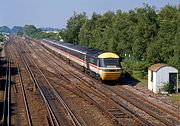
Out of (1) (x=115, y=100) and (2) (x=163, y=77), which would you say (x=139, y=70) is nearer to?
(2) (x=163, y=77)

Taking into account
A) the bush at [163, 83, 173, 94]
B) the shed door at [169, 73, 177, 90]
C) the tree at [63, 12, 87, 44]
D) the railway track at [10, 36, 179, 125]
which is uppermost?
the tree at [63, 12, 87, 44]

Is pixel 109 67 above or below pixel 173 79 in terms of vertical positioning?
above

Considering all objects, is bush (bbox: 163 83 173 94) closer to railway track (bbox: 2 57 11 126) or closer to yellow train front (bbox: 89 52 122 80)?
yellow train front (bbox: 89 52 122 80)

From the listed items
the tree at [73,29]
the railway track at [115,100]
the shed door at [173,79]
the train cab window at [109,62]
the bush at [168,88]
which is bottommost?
the railway track at [115,100]

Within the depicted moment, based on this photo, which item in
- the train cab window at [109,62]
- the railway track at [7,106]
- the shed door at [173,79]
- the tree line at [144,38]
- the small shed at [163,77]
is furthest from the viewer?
the tree line at [144,38]

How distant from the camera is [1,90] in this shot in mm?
29953

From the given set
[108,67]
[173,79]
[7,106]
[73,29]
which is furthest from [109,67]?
[73,29]

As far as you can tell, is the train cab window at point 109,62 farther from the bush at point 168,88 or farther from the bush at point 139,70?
the bush at point 139,70

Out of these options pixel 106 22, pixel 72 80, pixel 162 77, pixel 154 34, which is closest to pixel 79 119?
pixel 162 77

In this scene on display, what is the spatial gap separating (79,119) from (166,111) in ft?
16.1

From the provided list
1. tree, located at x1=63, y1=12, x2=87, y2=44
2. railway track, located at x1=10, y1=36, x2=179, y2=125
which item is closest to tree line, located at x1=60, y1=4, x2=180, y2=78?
railway track, located at x1=10, y1=36, x2=179, y2=125

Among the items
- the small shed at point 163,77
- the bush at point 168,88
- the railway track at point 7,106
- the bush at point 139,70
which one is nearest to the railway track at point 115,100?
the small shed at point 163,77

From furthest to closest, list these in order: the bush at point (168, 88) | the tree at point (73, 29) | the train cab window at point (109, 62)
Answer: the tree at point (73, 29) < the train cab window at point (109, 62) < the bush at point (168, 88)

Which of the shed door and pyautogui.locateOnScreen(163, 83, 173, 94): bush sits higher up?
the shed door
